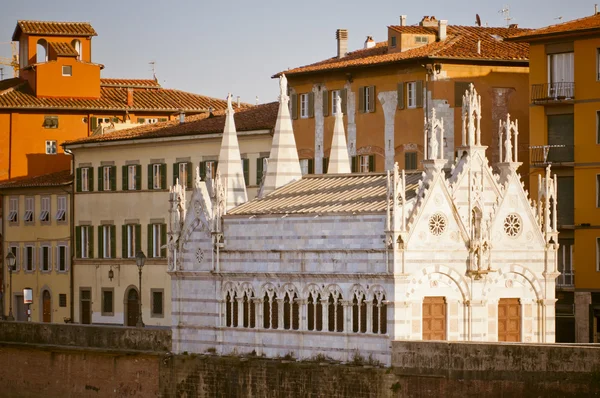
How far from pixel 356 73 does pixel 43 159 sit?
98.6 ft

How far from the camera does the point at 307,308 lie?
66188mm

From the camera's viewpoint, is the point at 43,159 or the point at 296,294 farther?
the point at 43,159

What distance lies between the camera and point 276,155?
2815 inches

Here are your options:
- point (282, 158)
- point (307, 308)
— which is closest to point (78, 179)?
point (282, 158)

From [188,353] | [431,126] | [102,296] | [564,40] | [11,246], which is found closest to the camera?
[431,126]

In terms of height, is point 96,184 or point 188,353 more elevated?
point 96,184

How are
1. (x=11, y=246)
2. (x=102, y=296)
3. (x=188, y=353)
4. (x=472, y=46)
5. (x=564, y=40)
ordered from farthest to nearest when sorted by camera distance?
(x=11, y=246) < (x=102, y=296) < (x=472, y=46) < (x=564, y=40) < (x=188, y=353)

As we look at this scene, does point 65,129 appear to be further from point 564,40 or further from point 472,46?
point 564,40

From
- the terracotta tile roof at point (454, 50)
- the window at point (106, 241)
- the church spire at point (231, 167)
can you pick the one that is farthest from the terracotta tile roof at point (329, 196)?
the window at point (106, 241)

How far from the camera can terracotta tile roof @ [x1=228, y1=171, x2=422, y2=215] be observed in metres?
64.6

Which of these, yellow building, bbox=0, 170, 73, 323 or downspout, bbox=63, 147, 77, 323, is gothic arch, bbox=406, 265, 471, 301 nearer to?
downspout, bbox=63, 147, 77, 323

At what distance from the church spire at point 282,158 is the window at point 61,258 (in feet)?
113

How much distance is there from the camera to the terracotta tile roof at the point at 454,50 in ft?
274

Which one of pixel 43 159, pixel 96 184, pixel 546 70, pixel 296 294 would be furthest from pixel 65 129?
pixel 296 294
